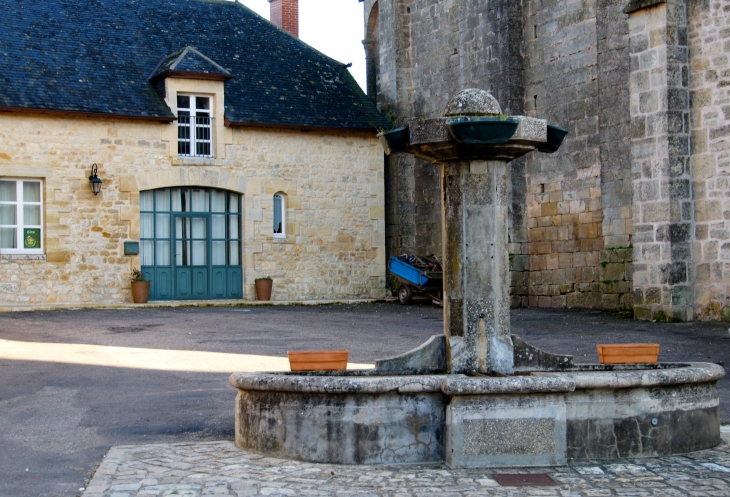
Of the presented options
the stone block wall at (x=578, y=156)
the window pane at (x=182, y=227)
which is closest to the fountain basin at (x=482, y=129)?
the stone block wall at (x=578, y=156)

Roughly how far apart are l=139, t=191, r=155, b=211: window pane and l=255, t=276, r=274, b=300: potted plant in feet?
9.01

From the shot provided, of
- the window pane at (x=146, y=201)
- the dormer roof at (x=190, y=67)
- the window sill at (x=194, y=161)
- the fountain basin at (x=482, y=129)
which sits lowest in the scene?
the fountain basin at (x=482, y=129)

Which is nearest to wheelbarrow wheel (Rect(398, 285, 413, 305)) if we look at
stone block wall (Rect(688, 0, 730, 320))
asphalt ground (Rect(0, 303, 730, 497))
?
asphalt ground (Rect(0, 303, 730, 497))

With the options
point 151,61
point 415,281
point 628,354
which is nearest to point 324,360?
point 628,354

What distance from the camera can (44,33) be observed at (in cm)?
2147

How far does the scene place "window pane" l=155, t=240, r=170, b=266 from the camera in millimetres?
21156

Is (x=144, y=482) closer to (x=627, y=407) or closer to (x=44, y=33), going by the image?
(x=627, y=407)

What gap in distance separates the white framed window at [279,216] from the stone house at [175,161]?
0.17 feet

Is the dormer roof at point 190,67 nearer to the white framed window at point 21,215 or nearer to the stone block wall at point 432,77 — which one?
the white framed window at point 21,215

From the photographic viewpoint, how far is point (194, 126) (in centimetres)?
2138

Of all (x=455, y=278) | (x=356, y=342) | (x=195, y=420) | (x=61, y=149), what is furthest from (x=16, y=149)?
(x=455, y=278)

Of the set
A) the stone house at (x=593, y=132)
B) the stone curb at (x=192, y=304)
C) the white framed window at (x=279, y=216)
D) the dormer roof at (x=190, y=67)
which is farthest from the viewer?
the white framed window at (x=279, y=216)

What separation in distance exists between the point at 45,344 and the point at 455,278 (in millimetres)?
8274

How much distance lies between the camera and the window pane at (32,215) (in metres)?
19.8
